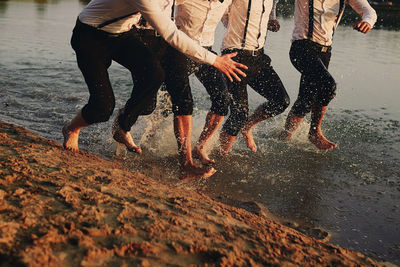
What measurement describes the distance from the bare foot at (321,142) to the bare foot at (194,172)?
2243mm

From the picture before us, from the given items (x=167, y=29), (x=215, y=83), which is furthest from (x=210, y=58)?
(x=215, y=83)

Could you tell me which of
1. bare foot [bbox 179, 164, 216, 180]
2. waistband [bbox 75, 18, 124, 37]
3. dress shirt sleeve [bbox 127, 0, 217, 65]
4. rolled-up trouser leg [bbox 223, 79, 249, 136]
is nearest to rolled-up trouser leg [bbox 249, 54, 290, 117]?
rolled-up trouser leg [bbox 223, 79, 249, 136]

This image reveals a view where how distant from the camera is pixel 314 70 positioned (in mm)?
5715

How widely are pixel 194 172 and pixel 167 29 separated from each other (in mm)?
1442

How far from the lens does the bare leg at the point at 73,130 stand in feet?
14.9

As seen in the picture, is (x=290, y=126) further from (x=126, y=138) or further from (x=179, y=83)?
(x=126, y=138)

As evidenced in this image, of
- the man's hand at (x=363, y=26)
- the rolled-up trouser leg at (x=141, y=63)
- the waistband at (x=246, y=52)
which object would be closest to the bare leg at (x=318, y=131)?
the man's hand at (x=363, y=26)

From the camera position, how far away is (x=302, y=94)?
20.0 feet

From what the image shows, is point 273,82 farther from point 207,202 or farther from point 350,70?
point 350,70

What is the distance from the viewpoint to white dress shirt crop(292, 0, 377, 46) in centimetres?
565

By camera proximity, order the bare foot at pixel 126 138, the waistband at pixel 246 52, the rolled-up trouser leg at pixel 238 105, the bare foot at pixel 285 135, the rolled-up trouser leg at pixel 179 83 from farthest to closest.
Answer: the bare foot at pixel 285 135 < the rolled-up trouser leg at pixel 238 105 < the waistband at pixel 246 52 < the bare foot at pixel 126 138 < the rolled-up trouser leg at pixel 179 83

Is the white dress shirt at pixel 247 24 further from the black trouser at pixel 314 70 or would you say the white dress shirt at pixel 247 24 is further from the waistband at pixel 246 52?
the black trouser at pixel 314 70

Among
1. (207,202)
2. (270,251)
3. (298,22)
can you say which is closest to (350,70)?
(298,22)

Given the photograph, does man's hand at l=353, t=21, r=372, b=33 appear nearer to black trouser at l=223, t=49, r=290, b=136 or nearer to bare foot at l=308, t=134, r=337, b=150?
black trouser at l=223, t=49, r=290, b=136
